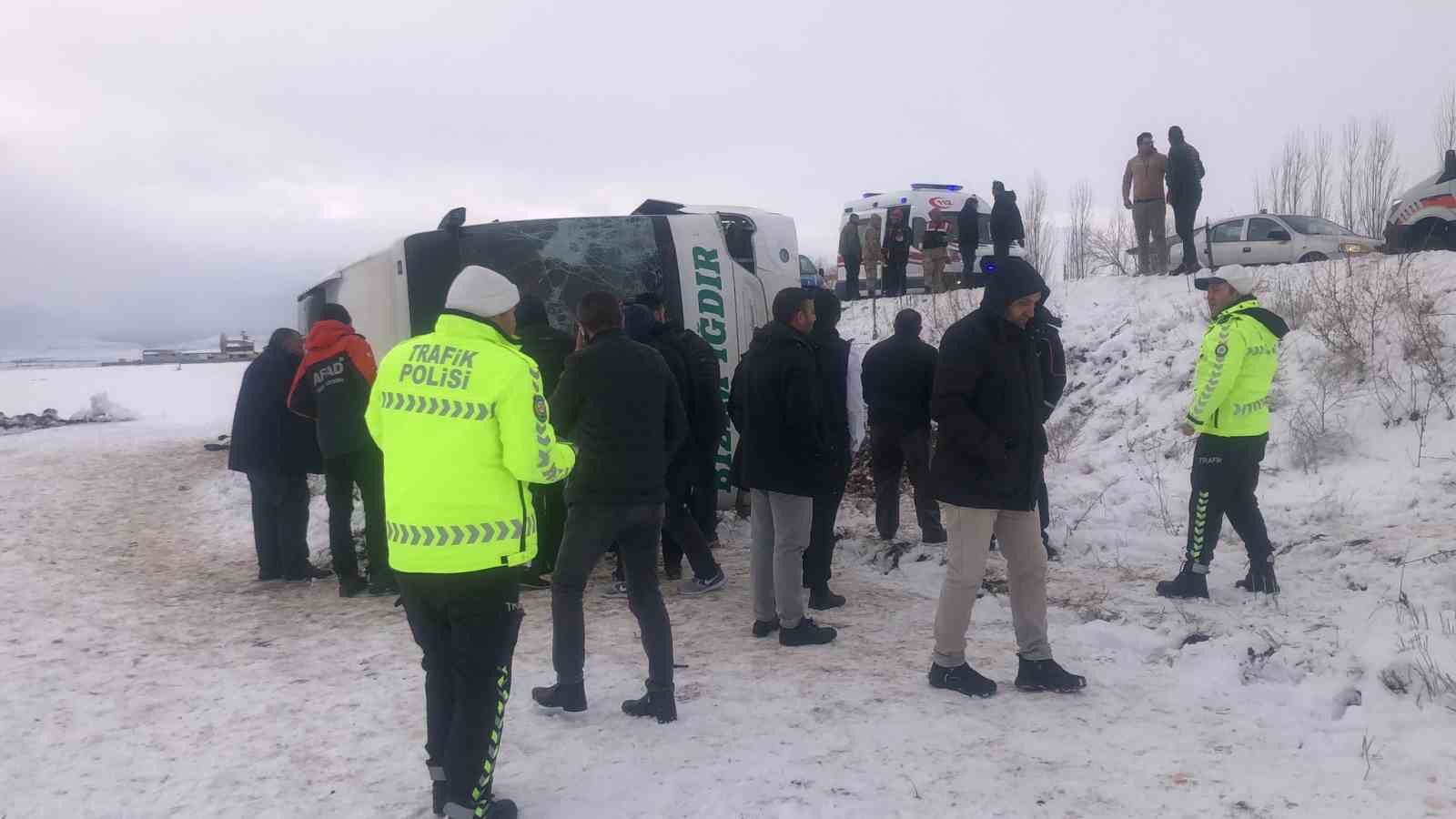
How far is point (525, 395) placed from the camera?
3359 mm

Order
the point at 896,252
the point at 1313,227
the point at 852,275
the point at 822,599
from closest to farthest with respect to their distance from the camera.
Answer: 1. the point at 822,599
2. the point at 1313,227
3. the point at 896,252
4. the point at 852,275

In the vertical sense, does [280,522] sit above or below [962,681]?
above

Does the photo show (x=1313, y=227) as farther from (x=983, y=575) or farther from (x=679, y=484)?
(x=983, y=575)

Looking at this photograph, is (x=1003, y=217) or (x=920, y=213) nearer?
(x=1003, y=217)

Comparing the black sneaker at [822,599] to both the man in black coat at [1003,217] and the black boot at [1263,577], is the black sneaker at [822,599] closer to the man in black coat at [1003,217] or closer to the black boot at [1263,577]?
the black boot at [1263,577]

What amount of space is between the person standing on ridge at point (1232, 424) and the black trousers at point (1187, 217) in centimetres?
706

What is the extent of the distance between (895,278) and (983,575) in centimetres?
1299

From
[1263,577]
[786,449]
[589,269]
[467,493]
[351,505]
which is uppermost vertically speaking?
[589,269]

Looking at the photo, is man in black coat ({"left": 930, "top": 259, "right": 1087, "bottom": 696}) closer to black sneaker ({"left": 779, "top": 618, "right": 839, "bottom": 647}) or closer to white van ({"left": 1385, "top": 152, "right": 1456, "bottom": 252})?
black sneaker ({"left": 779, "top": 618, "right": 839, "bottom": 647})

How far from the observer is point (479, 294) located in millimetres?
3418

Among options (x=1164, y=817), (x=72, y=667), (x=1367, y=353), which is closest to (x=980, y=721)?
(x=1164, y=817)

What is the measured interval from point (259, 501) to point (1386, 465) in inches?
342

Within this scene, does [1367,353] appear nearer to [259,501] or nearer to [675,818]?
[675,818]

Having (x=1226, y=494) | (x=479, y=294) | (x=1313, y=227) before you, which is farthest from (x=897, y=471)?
(x=1313, y=227)
